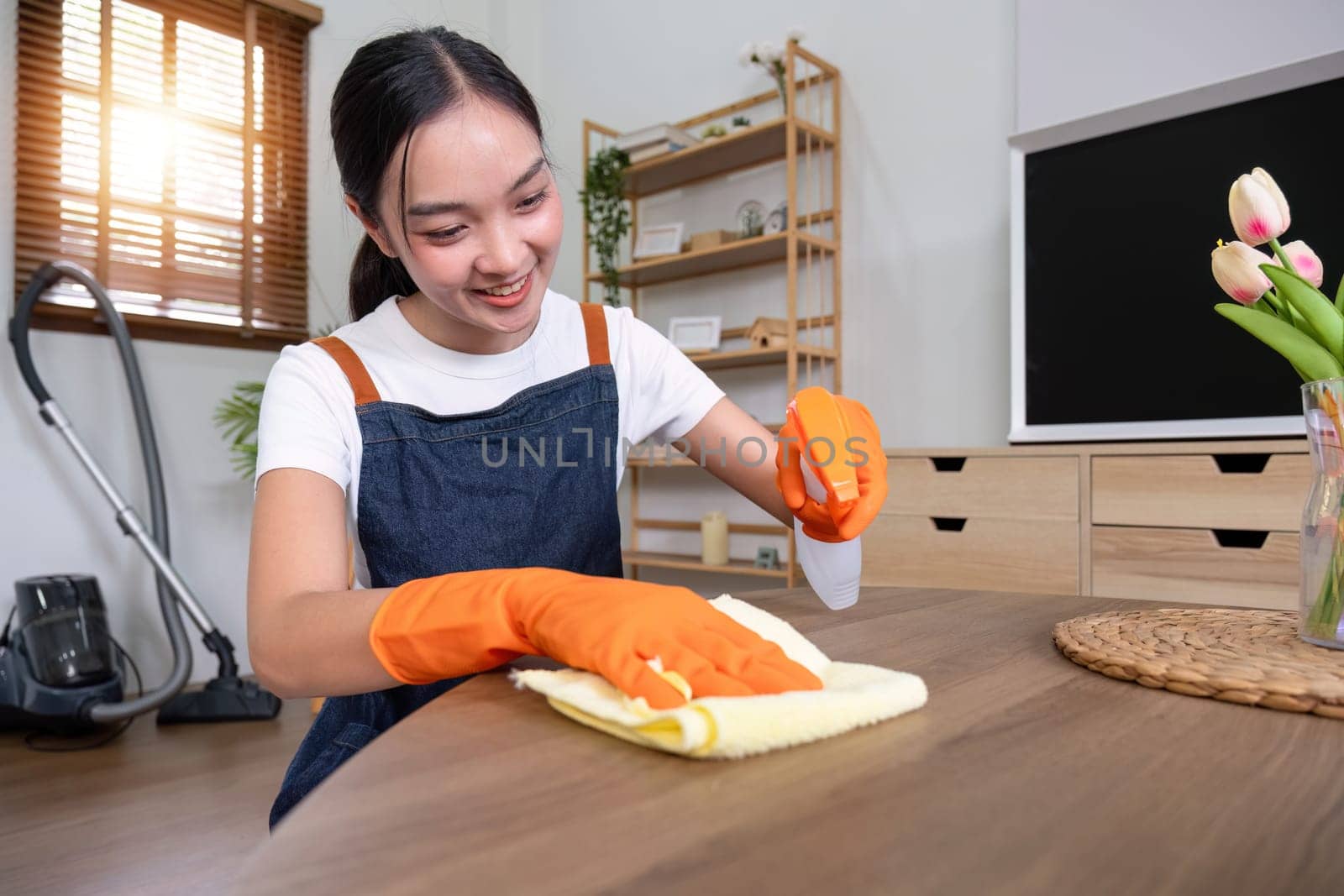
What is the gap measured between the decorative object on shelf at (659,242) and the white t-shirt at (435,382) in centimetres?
213

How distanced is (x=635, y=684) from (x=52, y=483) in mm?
3228

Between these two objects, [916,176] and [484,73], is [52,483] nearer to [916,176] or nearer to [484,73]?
[484,73]

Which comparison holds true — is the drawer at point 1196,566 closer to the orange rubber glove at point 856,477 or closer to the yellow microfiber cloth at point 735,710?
the orange rubber glove at point 856,477

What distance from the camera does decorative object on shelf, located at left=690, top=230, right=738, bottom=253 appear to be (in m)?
3.24

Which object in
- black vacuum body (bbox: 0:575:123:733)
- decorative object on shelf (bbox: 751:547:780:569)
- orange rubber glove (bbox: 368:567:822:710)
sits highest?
orange rubber glove (bbox: 368:567:822:710)

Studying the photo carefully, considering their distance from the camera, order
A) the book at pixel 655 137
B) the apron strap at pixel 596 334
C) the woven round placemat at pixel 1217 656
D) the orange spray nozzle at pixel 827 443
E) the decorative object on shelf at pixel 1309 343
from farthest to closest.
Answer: the book at pixel 655 137
the apron strap at pixel 596 334
the orange spray nozzle at pixel 827 443
the decorative object on shelf at pixel 1309 343
the woven round placemat at pixel 1217 656

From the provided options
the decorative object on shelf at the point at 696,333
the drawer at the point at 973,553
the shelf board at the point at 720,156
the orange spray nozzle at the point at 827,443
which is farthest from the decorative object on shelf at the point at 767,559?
the orange spray nozzle at the point at 827,443

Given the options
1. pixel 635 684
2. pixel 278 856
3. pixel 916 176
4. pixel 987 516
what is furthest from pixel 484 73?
pixel 916 176

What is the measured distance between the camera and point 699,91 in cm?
354

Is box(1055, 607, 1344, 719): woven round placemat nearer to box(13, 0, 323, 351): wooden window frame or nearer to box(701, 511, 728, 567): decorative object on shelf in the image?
box(701, 511, 728, 567): decorative object on shelf

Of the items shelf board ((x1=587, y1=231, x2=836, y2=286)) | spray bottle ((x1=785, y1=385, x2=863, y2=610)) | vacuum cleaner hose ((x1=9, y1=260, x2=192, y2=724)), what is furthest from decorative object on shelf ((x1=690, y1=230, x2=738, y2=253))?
spray bottle ((x1=785, y1=385, x2=863, y2=610))

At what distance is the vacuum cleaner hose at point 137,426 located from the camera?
8.46 ft

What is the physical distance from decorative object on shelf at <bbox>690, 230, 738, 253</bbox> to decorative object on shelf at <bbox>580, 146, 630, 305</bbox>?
333 mm

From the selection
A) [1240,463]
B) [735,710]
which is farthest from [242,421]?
[735,710]
